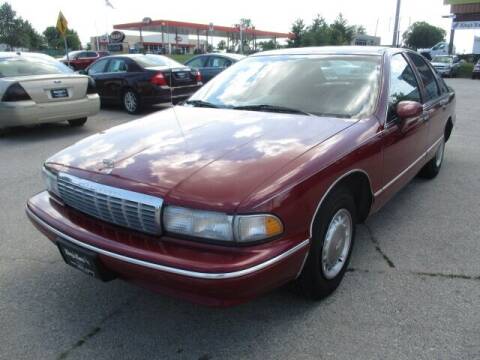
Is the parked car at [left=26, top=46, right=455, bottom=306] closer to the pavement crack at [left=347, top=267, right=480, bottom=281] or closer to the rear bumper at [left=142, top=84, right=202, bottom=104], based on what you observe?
the pavement crack at [left=347, top=267, right=480, bottom=281]

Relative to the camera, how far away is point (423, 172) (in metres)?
5.01

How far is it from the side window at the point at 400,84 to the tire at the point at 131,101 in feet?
23.0

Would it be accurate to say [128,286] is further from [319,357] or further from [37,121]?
[37,121]

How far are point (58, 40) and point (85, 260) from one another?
312 ft

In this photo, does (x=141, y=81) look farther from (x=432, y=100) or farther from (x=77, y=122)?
(x=432, y=100)

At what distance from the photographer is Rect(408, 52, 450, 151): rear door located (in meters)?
4.12

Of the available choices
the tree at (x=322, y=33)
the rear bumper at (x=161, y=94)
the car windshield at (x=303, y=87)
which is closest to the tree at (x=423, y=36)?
the tree at (x=322, y=33)

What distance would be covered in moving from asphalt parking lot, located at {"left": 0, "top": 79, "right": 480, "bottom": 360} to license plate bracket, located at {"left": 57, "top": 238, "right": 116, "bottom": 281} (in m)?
0.38

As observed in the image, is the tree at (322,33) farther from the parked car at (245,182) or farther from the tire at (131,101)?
the parked car at (245,182)

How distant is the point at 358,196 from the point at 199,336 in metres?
1.41

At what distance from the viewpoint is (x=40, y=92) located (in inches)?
282

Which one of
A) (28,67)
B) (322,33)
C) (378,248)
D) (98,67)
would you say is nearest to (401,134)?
(378,248)

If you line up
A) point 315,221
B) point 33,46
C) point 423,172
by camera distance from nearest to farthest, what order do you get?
point 315,221
point 423,172
point 33,46

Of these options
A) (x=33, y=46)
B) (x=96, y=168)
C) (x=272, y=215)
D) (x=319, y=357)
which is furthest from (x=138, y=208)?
(x=33, y=46)
